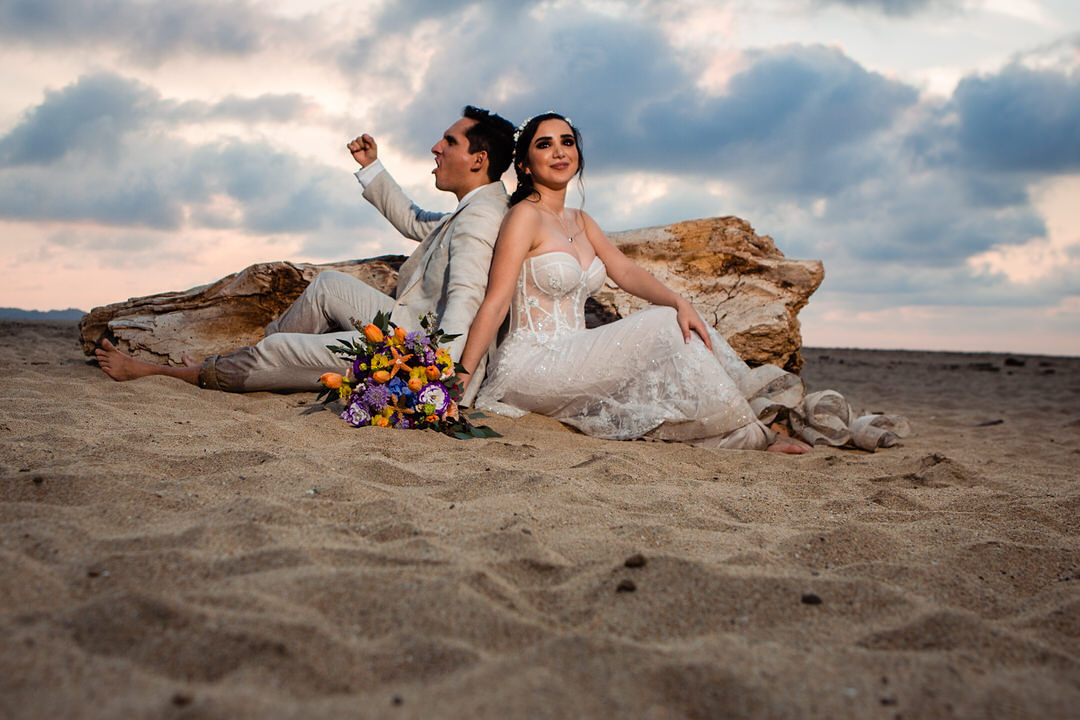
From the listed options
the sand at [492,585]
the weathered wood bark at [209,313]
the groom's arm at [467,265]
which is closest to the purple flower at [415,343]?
the groom's arm at [467,265]

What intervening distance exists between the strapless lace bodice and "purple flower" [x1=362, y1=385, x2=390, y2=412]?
1.24 metres

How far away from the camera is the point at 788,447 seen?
14.5 feet

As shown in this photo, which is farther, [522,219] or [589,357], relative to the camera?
[522,219]

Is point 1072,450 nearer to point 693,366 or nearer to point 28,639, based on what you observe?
point 693,366

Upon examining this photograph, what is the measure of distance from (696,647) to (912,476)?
2.61 m

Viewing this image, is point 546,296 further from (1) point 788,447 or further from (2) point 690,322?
(1) point 788,447

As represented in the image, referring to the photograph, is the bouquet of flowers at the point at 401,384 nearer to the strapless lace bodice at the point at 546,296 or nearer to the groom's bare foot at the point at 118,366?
the strapless lace bodice at the point at 546,296

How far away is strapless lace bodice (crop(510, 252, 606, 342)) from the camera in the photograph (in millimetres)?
4797

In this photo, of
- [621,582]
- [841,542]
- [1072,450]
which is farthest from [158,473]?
[1072,450]

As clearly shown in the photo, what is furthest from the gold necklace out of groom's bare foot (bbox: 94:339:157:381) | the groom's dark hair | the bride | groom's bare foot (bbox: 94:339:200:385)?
groom's bare foot (bbox: 94:339:157:381)

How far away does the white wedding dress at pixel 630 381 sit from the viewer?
4.37 meters

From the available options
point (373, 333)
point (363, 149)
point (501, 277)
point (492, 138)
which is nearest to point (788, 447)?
point (501, 277)

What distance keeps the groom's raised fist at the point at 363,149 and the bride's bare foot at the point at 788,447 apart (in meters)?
3.72

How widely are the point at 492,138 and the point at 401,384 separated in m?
2.27
